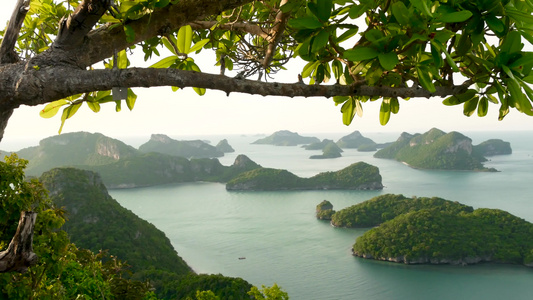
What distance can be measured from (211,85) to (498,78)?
2.06 ft

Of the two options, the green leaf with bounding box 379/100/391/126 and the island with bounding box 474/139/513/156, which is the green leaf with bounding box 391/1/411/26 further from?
the island with bounding box 474/139/513/156

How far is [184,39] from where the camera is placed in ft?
3.68

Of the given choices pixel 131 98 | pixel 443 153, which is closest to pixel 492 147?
pixel 443 153

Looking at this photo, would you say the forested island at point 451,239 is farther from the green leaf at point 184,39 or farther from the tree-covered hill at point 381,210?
the green leaf at point 184,39

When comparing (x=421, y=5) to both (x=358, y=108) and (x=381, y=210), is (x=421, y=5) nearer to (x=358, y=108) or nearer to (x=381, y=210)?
(x=358, y=108)

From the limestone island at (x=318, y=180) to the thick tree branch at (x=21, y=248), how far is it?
154 ft

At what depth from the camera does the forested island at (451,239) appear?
26.9 metres

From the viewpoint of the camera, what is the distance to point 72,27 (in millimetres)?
975

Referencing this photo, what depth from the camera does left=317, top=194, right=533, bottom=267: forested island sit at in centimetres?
2694

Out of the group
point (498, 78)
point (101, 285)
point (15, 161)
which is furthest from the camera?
point (101, 285)

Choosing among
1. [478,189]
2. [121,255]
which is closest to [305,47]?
[121,255]

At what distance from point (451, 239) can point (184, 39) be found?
3034cm

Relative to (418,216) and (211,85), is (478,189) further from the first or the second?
(211,85)

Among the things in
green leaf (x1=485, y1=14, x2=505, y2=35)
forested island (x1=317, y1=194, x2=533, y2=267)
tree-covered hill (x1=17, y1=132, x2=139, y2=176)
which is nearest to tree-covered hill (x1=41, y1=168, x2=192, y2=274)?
forested island (x1=317, y1=194, x2=533, y2=267)
